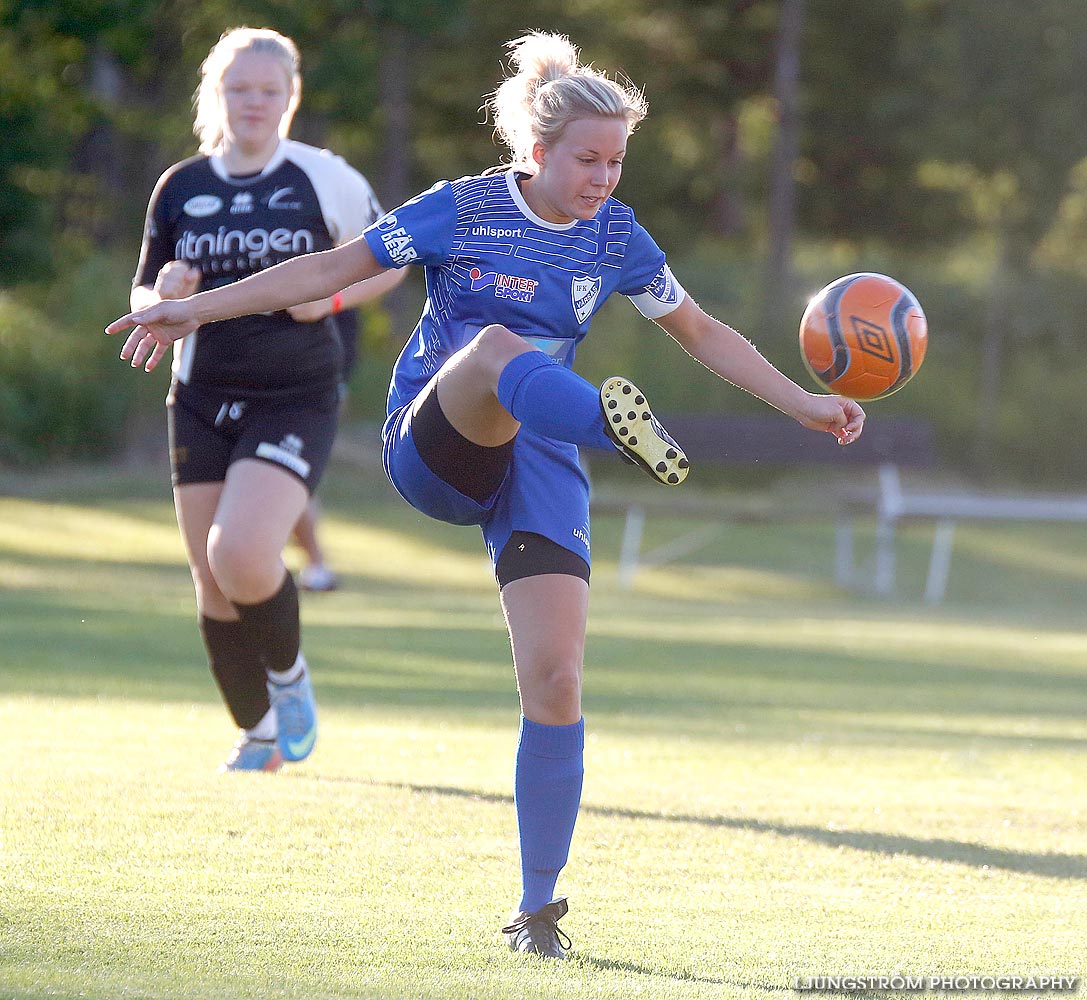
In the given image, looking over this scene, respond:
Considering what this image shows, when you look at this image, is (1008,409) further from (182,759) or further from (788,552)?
(182,759)

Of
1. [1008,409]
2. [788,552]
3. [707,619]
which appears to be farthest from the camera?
[1008,409]

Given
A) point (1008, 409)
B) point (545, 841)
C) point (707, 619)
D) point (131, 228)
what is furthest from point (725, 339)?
point (131, 228)

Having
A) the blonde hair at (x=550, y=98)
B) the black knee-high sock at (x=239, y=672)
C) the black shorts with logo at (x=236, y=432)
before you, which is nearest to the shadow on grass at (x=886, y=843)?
the black knee-high sock at (x=239, y=672)

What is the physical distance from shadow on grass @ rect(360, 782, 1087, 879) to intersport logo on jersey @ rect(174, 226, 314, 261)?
1.74m

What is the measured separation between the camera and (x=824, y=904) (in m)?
4.12

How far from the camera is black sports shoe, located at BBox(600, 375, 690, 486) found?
11.6ft

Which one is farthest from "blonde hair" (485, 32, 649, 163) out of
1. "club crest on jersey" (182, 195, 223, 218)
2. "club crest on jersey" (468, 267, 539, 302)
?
"club crest on jersey" (182, 195, 223, 218)

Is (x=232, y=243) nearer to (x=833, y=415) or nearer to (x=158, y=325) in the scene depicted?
(x=158, y=325)

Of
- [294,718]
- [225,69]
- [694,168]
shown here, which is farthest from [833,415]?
[694,168]

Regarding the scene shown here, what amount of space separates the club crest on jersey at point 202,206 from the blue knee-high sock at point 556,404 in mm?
2182

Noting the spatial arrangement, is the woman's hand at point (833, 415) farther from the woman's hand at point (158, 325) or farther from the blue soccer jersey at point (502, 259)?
the woman's hand at point (158, 325)

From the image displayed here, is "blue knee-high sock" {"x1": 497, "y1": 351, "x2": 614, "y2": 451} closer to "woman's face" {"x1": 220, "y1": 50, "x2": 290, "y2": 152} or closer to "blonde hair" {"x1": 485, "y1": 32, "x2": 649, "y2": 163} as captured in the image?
"blonde hair" {"x1": 485, "y1": 32, "x2": 649, "y2": 163}

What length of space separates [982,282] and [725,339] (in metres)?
24.8

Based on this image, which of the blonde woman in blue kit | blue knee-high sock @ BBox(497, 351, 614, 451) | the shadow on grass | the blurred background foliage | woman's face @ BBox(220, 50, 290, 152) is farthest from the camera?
the blurred background foliage
